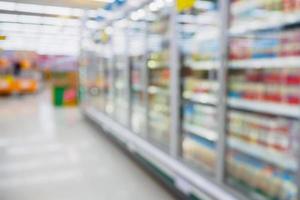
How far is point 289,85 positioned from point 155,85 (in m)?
2.25

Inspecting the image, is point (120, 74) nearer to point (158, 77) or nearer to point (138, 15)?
point (138, 15)

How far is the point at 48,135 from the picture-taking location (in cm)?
647

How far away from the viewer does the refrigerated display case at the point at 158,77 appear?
387 centimetres

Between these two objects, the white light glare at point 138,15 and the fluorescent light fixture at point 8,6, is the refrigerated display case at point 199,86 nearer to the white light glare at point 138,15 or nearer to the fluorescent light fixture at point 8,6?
the white light glare at point 138,15

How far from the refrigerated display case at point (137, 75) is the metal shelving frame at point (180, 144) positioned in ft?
0.48

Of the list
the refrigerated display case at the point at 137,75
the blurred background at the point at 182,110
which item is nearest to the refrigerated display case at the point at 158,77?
the blurred background at the point at 182,110

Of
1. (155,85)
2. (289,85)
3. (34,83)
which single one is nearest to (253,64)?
(289,85)

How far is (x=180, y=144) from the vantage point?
3213 mm

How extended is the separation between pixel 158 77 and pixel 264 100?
2029 mm

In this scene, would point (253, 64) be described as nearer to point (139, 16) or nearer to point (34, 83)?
point (139, 16)

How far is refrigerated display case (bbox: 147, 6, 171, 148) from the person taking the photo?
3867 millimetres

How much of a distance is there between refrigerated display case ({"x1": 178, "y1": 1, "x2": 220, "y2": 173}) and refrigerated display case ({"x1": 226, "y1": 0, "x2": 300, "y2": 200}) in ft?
1.23

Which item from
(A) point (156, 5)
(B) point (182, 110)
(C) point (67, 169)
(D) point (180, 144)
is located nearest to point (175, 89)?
(B) point (182, 110)

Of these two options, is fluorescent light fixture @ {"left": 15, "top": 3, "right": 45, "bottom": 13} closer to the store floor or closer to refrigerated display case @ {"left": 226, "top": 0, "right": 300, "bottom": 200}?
refrigerated display case @ {"left": 226, "top": 0, "right": 300, "bottom": 200}
